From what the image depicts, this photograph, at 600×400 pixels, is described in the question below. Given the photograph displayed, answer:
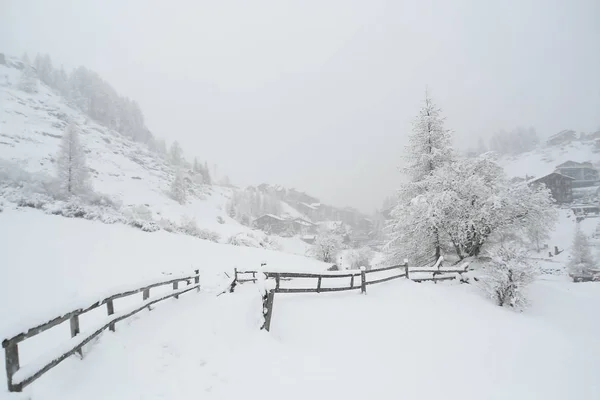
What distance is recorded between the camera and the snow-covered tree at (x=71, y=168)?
27312mm

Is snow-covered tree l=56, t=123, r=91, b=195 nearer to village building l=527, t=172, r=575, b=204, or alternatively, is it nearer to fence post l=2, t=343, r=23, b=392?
fence post l=2, t=343, r=23, b=392

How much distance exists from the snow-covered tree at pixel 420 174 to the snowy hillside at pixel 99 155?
28.1 m

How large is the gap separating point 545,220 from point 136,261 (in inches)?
1069

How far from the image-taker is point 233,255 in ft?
90.0

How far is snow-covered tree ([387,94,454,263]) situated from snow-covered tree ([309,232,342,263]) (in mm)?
21738

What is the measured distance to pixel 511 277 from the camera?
11633mm

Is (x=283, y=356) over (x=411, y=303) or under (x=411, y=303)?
over

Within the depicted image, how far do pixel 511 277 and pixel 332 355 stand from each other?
10003 millimetres

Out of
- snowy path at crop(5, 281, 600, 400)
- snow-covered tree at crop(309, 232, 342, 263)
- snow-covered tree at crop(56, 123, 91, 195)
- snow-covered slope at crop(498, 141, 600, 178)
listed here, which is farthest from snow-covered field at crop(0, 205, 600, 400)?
snow-covered slope at crop(498, 141, 600, 178)

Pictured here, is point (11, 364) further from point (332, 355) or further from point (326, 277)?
point (326, 277)

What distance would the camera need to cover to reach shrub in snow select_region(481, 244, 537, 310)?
11508mm

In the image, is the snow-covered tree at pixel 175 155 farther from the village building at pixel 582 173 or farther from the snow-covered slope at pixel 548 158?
the village building at pixel 582 173

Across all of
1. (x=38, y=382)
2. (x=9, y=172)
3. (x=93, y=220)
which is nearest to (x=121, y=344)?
(x=38, y=382)

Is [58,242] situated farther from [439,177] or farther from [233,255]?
[439,177]
